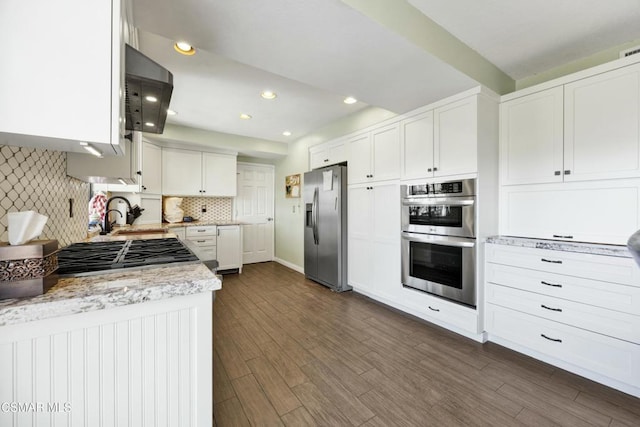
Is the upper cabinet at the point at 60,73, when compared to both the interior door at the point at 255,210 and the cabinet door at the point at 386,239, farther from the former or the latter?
the interior door at the point at 255,210

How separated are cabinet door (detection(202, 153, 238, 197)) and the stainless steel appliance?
3191 millimetres

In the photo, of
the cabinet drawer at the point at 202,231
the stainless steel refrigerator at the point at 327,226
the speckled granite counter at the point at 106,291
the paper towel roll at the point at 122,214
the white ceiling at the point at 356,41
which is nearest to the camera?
the speckled granite counter at the point at 106,291

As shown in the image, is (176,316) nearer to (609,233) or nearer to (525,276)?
(525,276)

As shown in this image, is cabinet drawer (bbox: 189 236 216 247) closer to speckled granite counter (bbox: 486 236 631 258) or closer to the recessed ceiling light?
the recessed ceiling light

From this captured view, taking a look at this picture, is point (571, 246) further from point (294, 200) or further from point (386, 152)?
point (294, 200)

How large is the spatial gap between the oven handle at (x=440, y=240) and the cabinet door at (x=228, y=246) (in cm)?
298

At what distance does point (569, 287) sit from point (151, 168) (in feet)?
16.3

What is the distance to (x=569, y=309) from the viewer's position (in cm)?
181

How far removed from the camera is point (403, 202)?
2742 mm

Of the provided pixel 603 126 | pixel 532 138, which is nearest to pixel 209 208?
pixel 532 138

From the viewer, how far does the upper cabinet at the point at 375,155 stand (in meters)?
2.88

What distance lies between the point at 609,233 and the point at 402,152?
1719mm

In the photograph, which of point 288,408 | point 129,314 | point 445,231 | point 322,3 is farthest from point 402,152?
point 129,314

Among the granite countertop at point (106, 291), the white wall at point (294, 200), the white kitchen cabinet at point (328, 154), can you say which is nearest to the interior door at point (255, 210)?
the white wall at point (294, 200)
